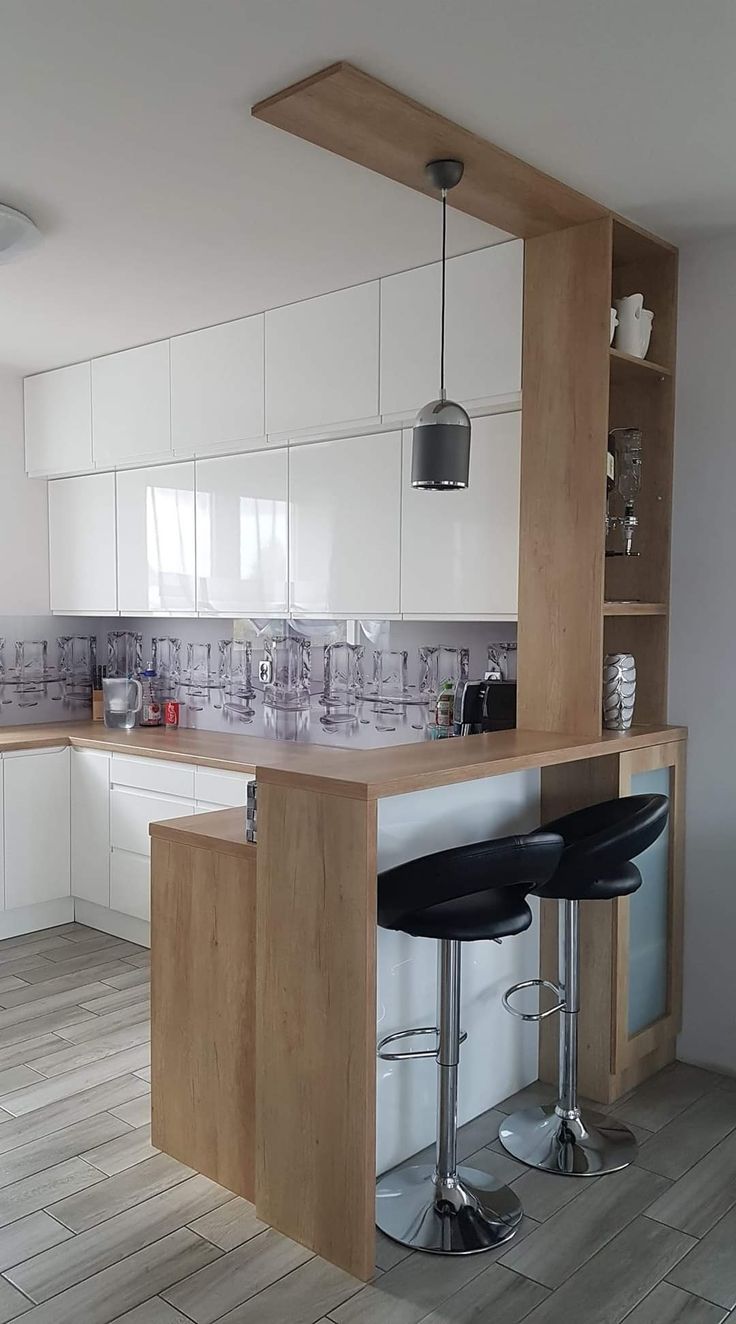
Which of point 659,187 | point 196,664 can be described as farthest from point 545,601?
point 196,664

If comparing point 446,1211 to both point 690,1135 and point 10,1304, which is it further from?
point 10,1304

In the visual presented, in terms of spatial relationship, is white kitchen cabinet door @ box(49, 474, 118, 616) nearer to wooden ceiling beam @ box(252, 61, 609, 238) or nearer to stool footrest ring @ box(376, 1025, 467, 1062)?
wooden ceiling beam @ box(252, 61, 609, 238)

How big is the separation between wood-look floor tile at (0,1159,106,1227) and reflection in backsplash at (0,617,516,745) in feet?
6.32

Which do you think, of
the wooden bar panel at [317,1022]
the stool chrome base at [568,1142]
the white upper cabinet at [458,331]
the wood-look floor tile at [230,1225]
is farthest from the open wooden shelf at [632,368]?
the wood-look floor tile at [230,1225]

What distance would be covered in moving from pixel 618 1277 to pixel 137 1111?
1.38 metres

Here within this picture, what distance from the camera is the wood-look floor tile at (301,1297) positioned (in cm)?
206

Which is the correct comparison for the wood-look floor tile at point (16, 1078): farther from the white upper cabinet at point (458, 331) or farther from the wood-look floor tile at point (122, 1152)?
the white upper cabinet at point (458, 331)

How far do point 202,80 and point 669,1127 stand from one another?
2801mm

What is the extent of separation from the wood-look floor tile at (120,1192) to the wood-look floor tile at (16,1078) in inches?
23.2

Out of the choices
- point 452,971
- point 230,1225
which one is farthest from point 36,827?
point 452,971

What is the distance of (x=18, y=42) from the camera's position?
6.59ft

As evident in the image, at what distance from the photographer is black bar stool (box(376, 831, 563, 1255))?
84.5 inches

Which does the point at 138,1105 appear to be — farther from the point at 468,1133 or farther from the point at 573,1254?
the point at 573,1254

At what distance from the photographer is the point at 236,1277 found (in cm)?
219
